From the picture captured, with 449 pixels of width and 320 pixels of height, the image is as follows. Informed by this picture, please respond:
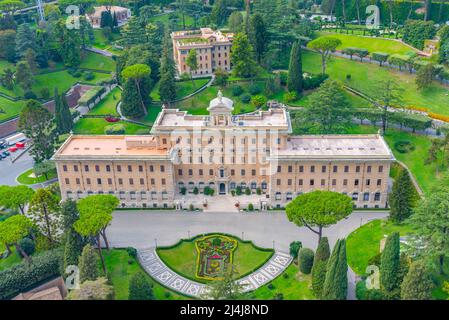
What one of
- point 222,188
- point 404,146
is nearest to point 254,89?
point 222,188

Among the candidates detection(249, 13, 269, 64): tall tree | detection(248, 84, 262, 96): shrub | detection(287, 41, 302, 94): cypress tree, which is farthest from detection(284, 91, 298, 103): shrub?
detection(249, 13, 269, 64): tall tree

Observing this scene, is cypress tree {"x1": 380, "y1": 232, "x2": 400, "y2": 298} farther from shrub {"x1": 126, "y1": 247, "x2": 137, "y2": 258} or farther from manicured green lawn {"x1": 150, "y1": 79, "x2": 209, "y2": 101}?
manicured green lawn {"x1": 150, "y1": 79, "x2": 209, "y2": 101}

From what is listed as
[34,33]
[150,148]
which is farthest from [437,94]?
[34,33]

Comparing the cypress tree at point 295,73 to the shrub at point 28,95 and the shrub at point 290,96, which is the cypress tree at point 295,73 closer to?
the shrub at point 290,96

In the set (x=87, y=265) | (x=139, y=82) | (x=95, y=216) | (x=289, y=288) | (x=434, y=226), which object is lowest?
(x=289, y=288)

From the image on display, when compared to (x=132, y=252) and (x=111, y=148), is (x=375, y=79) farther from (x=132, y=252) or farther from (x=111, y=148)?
(x=132, y=252)

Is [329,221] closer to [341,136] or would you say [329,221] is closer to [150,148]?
[341,136]
